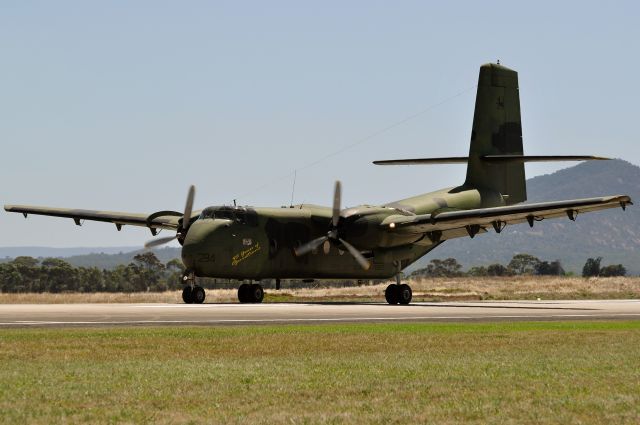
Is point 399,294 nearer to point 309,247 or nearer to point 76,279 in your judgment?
point 309,247

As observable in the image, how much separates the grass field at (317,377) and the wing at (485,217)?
54.1 feet

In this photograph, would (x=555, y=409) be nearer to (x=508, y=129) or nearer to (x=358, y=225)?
(x=358, y=225)

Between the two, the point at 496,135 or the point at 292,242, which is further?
the point at 496,135

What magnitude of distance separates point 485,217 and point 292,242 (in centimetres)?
866

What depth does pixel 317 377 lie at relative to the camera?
655 inches

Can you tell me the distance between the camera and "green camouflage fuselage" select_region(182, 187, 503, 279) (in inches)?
1708

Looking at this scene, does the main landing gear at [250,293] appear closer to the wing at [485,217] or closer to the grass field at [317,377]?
the wing at [485,217]

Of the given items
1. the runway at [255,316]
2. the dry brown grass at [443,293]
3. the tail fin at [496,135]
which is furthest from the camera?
the tail fin at [496,135]

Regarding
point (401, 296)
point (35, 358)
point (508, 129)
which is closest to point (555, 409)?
point (35, 358)

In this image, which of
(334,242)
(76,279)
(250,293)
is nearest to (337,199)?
(334,242)

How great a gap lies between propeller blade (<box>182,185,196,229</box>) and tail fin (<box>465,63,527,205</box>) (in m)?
15.7

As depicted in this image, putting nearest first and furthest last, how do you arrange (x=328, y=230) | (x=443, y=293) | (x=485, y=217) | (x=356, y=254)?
1. (x=485, y=217)
2. (x=356, y=254)
3. (x=328, y=230)
4. (x=443, y=293)

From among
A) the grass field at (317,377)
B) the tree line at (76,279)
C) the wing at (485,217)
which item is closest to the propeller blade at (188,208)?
the wing at (485,217)

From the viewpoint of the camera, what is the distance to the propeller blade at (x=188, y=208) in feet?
149
